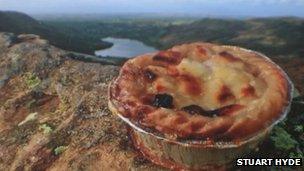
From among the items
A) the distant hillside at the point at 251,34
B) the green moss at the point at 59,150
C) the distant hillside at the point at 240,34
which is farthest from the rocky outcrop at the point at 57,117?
the distant hillside at the point at 240,34

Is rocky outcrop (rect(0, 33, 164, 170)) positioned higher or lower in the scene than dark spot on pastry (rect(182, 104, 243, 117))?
lower

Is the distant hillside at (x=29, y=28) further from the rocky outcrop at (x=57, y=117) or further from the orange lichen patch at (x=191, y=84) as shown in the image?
the orange lichen patch at (x=191, y=84)

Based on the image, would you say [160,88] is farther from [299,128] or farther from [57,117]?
[57,117]

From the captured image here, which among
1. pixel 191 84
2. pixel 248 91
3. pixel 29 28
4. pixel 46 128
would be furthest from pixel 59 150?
pixel 29 28

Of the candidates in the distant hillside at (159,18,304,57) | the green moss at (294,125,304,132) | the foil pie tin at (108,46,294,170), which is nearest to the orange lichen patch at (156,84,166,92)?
the foil pie tin at (108,46,294,170)

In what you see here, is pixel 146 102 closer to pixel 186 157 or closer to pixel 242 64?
pixel 186 157

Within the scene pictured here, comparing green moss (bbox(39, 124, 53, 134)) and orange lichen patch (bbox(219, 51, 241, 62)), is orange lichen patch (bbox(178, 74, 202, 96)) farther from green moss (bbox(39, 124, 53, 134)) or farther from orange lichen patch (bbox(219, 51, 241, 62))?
green moss (bbox(39, 124, 53, 134))

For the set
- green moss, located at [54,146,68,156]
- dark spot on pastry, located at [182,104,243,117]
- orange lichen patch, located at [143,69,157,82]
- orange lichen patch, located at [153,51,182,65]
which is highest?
orange lichen patch, located at [153,51,182,65]
